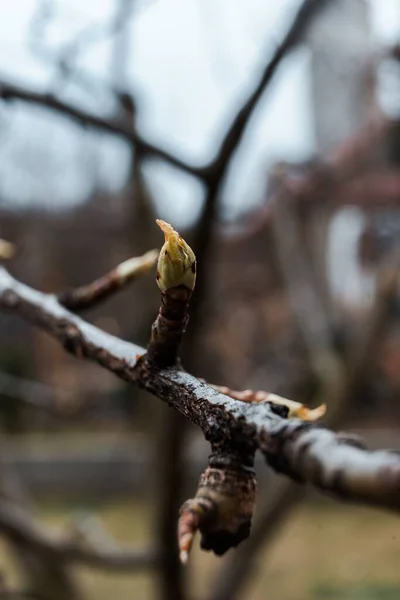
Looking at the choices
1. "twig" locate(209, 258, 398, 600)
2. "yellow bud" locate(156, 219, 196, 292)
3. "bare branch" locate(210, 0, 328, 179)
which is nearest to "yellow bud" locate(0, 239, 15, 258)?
"yellow bud" locate(156, 219, 196, 292)

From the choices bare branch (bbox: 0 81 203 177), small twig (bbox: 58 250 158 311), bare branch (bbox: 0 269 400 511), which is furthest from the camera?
bare branch (bbox: 0 81 203 177)

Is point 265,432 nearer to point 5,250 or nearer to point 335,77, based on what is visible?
point 5,250

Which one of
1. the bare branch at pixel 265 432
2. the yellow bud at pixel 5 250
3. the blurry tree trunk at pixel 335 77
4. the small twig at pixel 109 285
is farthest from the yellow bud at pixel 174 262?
the blurry tree trunk at pixel 335 77

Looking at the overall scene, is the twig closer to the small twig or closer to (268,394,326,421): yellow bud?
the small twig

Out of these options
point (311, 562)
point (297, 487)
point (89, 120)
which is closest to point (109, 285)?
point (89, 120)

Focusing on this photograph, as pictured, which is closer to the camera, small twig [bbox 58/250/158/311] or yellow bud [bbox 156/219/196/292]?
yellow bud [bbox 156/219/196/292]

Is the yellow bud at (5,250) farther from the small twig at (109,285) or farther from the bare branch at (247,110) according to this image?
the bare branch at (247,110)

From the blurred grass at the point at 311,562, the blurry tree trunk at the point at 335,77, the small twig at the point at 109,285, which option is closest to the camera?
the small twig at the point at 109,285
